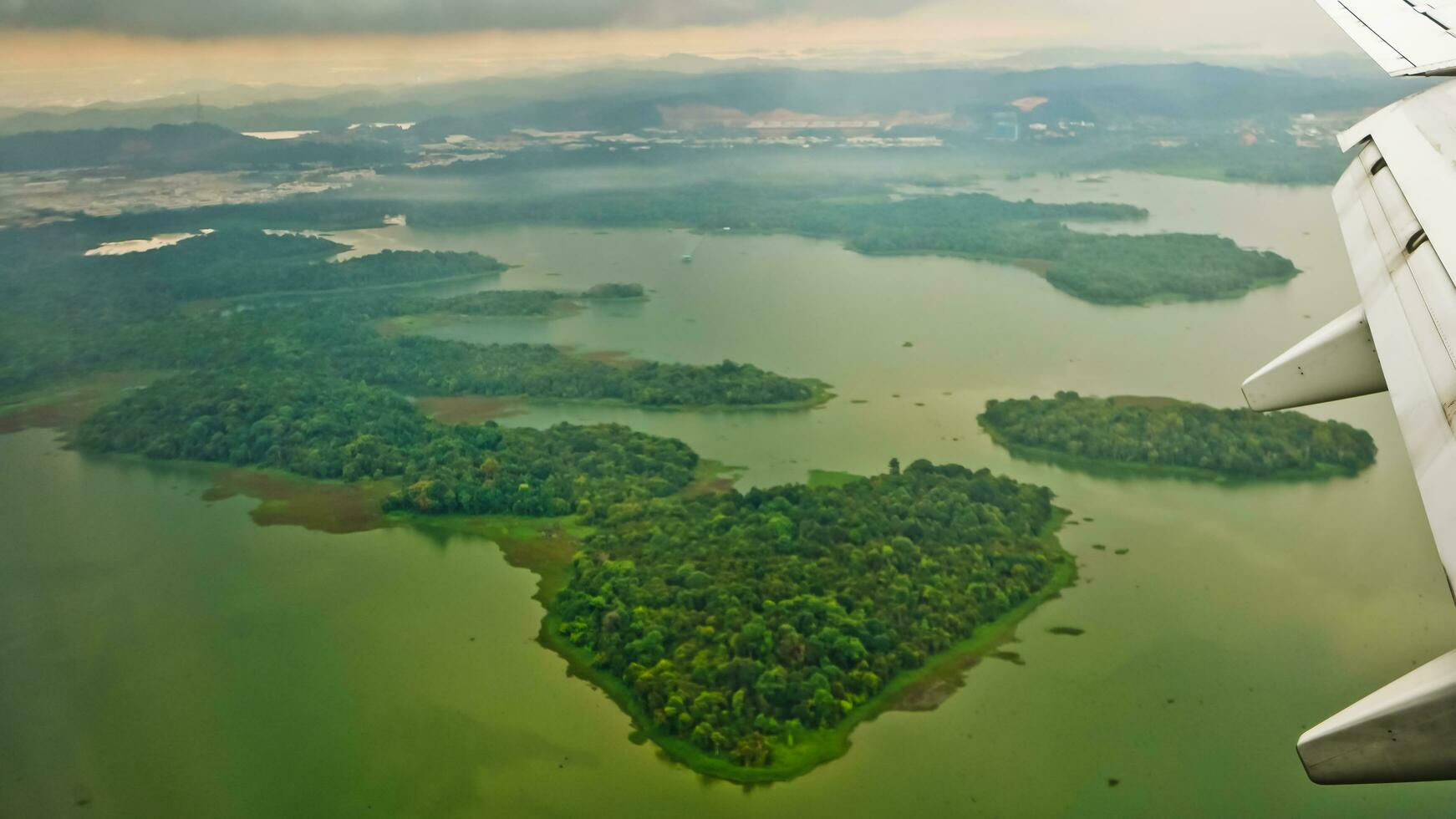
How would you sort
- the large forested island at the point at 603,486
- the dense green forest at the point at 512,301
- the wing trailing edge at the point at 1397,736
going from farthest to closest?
the dense green forest at the point at 512,301 < the large forested island at the point at 603,486 < the wing trailing edge at the point at 1397,736

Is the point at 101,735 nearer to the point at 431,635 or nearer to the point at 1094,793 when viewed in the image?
the point at 431,635

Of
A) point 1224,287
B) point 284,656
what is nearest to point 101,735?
point 284,656

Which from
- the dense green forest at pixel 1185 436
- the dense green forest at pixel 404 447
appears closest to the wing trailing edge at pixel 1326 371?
the dense green forest at pixel 404 447

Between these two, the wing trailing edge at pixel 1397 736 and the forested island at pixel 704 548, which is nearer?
the wing trailing edge at pixel 1397 736

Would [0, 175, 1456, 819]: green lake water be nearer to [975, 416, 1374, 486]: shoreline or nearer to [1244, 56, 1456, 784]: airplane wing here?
[975, 416, 1374, 486]: shoreline

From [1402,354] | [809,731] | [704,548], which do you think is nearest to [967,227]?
[704,548]

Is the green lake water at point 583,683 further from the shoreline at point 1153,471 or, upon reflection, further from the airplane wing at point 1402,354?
the airplane wing at point 1402,354
